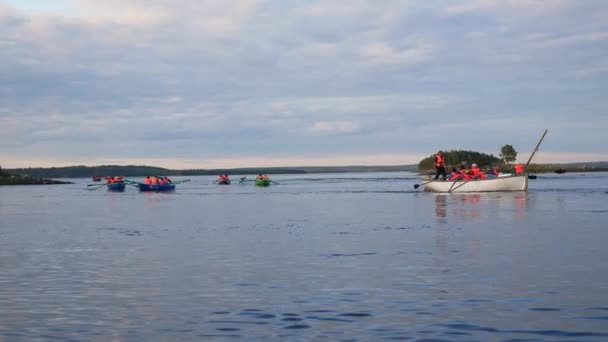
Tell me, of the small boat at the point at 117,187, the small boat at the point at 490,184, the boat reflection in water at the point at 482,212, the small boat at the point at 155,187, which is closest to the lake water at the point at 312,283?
the boat reflection in water at the point at 482,212

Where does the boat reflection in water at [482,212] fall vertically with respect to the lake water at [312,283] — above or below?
above

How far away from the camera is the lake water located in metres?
11.6

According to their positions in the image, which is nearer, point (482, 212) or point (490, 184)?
point (482, 212)

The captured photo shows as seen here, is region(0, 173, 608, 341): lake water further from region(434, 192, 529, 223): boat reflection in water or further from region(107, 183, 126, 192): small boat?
region(107, 183, 126, 192): small boat

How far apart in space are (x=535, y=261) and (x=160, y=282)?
8717mm

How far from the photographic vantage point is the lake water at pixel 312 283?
11.6 meters

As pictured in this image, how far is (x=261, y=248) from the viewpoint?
2291cm

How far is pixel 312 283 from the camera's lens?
1588 cm

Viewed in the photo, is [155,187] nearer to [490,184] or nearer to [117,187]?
[117,187]

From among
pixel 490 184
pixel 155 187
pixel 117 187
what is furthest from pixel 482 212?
pixel 117 187

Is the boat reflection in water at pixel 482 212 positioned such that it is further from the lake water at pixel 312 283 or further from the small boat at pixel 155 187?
the small boat at pixel 155 187

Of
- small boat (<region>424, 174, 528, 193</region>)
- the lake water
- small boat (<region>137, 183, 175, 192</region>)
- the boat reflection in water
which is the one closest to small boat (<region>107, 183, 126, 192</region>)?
small boat (<region>137, 183, 175, 192</region>)

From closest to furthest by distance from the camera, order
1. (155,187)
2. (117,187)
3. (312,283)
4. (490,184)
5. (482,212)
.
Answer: (312,283) < (482,212) < (490,184) < (155,187) < (117,187)

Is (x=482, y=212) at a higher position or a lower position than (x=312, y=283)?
higher
